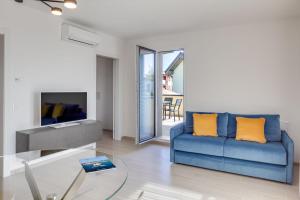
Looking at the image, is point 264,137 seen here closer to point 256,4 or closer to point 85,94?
point 256,4

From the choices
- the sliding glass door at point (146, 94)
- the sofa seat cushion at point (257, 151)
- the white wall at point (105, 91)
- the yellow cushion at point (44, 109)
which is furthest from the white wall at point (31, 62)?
the sofa seat cushion at point (257, 151)

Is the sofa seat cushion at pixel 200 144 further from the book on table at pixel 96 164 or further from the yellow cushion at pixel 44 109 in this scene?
the yellow cushion at pixel 44 109

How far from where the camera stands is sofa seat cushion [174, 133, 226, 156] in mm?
3328

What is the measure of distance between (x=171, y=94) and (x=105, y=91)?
2751mm

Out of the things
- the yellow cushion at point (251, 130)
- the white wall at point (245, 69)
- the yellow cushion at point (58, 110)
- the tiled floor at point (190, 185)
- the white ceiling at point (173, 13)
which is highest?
the white ceiling at point (173, 13)

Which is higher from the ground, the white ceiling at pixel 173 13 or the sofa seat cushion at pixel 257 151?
the white ceiling at pixel 173 13

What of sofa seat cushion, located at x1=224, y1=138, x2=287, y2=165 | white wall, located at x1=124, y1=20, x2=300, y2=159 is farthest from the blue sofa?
white wall, located at x1=124, y1=20, x2=300, y2=159

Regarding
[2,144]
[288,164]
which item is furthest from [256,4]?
[2,144]

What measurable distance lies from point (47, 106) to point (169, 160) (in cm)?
229

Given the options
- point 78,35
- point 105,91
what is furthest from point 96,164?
point 105,91

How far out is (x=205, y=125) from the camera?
12.6 feet

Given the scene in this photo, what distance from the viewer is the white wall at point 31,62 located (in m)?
3.17

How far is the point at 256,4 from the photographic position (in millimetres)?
3207

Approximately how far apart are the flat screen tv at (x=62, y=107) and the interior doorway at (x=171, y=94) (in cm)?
201
